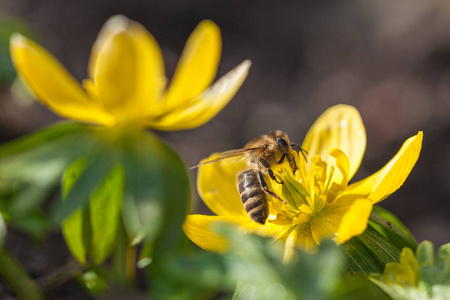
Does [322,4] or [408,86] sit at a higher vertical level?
[322,4]

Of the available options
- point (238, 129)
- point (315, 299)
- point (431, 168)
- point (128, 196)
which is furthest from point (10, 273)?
point (431, 168)

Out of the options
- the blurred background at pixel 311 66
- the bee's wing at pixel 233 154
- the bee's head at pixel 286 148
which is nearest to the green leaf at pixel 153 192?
the bee's wing at pixel 233 154

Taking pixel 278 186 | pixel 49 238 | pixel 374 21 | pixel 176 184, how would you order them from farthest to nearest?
pixel 374 21 < pixel 49 238 < pixel 176 184 < pixel 278 186

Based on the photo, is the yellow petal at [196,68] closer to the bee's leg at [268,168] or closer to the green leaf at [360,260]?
the bee's leg at [268,168]

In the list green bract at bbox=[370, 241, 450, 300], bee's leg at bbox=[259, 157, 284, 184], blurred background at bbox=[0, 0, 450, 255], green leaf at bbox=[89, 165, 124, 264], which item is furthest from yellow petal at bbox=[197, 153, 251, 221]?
blurred background at bbox=[0, 0, 450, 255]

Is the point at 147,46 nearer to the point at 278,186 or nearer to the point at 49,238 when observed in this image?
the point at 278,186

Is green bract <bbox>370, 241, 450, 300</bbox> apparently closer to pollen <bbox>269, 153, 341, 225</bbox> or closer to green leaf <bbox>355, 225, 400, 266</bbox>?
green leaf <bbox>355, 225, 400, 266</bbox>

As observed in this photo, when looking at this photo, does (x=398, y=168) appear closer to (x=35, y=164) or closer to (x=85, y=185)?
(x=85, y=185)

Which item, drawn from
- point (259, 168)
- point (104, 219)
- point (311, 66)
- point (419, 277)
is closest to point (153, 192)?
point (104, 219)
